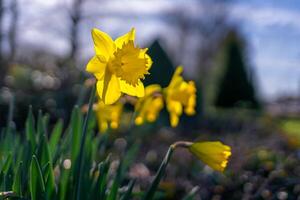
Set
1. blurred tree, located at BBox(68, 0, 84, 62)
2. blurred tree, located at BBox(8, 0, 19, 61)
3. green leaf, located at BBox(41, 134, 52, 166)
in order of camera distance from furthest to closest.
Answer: blurred tree, located at BBox(68, 0, 84, 62)
blurred tree, located at BBox(8, 0, 19, 61)
green leaf, located at BBox(41, 134, 52, 166)

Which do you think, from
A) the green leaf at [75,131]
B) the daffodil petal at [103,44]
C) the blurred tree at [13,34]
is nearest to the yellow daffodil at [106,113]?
the green leaf at [75,131]

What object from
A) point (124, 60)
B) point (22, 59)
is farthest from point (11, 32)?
point (124, 60)

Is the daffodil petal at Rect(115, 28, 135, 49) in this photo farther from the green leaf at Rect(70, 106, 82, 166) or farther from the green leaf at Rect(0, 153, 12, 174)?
the green leaf at Rect(0, 153, 12, 174)

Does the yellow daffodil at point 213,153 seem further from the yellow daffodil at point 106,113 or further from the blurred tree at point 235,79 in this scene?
the blurred tree at point 235,79

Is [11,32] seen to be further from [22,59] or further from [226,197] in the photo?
[226,197]

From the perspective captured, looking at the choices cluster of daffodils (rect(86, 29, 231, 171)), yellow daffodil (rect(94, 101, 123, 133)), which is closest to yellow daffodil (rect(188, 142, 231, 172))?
cluster of daffodils (rect(86, 29, 231, 171))

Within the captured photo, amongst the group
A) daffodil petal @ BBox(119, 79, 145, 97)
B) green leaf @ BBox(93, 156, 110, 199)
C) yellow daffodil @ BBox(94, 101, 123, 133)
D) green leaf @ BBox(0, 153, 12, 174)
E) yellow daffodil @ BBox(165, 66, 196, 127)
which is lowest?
green leaf @ BBox(93, 156, 110, 199)
